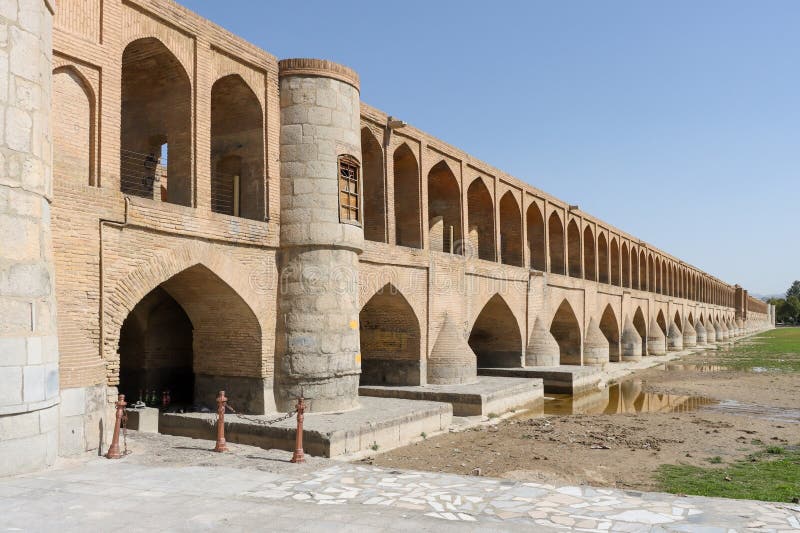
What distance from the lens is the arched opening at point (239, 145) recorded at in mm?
11594

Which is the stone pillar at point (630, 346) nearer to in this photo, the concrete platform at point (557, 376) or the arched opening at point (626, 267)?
the arched opening at point (626, 267)

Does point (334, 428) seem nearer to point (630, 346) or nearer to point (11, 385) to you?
point (11, 385)

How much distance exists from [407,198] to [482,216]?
4.75m

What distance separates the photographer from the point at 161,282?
372 inches

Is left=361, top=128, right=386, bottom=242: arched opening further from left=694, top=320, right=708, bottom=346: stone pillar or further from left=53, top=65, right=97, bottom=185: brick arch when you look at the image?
left=694, top=320, right=708, bottom=346: stone pillar

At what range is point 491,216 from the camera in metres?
20.5

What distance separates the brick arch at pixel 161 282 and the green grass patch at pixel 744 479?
6476mm

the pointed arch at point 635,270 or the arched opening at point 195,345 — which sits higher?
the pointed arch at point 635,270

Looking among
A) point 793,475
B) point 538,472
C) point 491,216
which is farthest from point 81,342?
point 491,216

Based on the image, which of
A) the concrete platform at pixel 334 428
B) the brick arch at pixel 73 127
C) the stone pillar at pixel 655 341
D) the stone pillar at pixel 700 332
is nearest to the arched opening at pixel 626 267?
the stone pillar at pixel 655 341

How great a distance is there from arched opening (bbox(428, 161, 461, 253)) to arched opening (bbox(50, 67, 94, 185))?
34.1 feet

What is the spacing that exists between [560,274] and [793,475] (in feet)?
55.8

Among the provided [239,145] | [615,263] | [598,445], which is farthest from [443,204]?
[615,263]

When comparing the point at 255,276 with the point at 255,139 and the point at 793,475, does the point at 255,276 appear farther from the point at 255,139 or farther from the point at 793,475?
the point at 793,475
